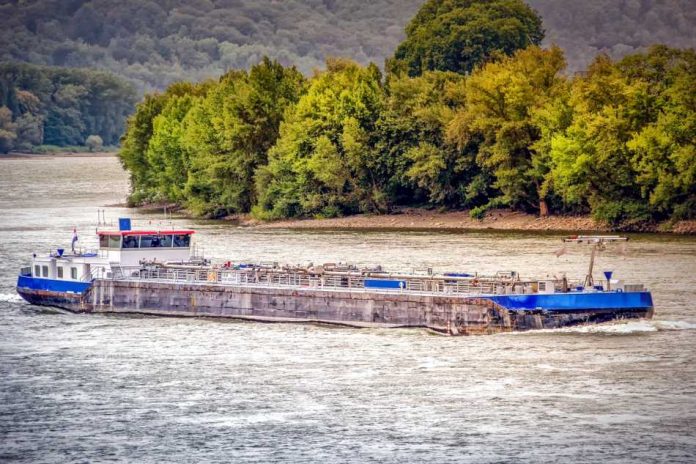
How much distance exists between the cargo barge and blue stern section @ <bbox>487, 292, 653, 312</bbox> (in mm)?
45

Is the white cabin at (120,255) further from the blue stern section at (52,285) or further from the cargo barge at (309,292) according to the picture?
the blue stern section at (52,285)

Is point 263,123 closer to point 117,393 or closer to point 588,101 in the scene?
point 588,101

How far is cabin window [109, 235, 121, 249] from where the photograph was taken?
80.4m

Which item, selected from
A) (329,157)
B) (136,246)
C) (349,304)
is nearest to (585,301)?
(349,304)

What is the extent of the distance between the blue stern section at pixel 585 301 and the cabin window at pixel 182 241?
23.9m

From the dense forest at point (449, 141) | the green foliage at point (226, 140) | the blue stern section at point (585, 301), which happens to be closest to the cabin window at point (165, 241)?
the blue stern section at point (585, 301)

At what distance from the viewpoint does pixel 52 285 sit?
265 feet

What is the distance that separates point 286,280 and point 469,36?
115m

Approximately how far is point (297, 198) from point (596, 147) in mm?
34512

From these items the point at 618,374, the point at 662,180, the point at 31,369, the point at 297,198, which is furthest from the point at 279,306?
the point at 297,198

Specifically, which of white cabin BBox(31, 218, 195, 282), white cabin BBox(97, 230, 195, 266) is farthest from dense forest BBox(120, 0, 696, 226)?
white cabin BBox(97, 230, 195, 266)

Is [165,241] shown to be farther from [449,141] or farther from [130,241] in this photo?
[449,141]

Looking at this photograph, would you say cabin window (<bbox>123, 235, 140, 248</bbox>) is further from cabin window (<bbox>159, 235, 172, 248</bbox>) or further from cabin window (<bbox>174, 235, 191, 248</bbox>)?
cabin window (<bbox>174, 235, 191, 248</bbox>)

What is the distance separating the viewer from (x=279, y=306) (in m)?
73.4
